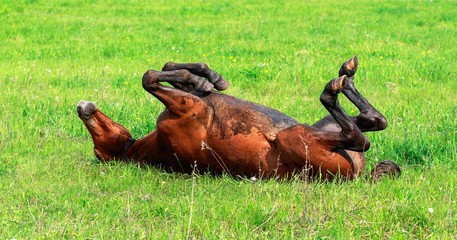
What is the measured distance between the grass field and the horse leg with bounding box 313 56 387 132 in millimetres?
388

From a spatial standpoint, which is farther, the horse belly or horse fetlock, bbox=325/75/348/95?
the horse belly

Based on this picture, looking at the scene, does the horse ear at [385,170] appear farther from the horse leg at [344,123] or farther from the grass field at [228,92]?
the horse leg at [344,123]

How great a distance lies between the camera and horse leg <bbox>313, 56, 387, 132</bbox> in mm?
5594

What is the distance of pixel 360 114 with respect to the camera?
222 inches

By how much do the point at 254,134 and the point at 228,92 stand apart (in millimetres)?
4880

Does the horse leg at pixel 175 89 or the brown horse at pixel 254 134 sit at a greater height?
the horse leg at pixel 175 89

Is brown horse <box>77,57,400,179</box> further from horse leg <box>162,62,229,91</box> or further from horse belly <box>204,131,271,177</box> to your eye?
horse leg <box>162,62,229,91</box>

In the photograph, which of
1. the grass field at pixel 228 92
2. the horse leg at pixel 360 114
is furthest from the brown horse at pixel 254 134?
the grass field at pixel 228 92

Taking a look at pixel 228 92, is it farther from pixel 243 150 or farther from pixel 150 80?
pixel 243 150

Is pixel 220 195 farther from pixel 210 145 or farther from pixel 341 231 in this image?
pixel 341 231

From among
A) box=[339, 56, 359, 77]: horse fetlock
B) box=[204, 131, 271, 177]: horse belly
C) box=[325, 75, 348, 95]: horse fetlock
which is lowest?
box=[204, 131, 271, 177]: horse belly

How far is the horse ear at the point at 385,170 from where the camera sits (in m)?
5.77

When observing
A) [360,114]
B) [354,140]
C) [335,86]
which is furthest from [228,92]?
[354,140]

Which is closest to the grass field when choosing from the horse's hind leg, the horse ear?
the horse ear
